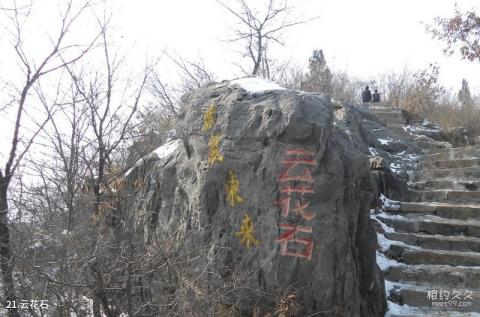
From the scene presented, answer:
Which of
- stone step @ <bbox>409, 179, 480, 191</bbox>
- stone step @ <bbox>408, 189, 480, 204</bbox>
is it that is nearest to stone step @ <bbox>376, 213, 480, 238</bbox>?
stone step @ <bbox>408, 189, 480, 204</bbox>

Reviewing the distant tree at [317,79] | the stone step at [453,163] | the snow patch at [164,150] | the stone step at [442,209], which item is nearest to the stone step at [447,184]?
the stone step at [453,163]

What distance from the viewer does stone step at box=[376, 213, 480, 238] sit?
Result: 6.12m

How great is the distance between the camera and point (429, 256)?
571cm

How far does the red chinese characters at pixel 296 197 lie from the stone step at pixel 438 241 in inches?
93.6

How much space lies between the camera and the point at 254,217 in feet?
15.0

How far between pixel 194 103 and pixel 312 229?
2.26 metres

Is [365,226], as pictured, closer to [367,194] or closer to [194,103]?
[367,194]

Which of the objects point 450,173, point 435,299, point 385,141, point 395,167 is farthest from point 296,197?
point 385,141

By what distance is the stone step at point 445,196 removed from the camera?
22.4ft

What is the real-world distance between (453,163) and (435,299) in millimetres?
3784

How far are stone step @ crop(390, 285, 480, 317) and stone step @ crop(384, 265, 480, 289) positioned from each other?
0.15 meters

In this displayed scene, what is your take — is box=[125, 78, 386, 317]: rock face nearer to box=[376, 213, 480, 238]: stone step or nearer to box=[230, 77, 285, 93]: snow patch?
box=[230, 77, 285, 93]: snow patch

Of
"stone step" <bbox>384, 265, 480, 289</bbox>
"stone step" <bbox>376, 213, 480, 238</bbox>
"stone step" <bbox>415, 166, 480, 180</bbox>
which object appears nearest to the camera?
"stone step" <bbox>384, 265, 480, 289</bbox>

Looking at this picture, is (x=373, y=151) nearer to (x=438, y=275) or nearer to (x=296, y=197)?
(x=438, y=275)
